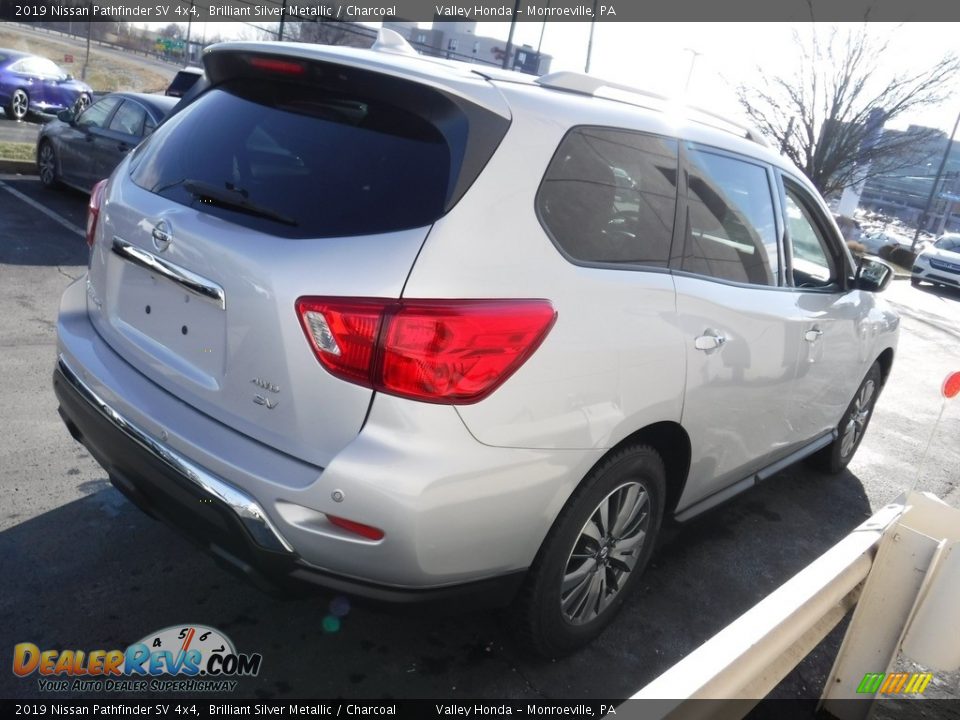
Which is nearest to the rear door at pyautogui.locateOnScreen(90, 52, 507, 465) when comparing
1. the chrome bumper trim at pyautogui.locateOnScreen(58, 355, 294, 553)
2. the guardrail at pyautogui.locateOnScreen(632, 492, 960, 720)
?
the chrome bumper trim at pyautogui.locateOnScreen(58, 355, 294, 553)

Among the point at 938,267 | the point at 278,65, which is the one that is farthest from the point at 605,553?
the point at 938,267

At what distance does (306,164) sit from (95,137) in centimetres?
850

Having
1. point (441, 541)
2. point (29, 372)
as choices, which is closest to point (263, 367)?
point (441, 541)

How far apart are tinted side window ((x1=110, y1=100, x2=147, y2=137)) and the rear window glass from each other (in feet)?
25.0

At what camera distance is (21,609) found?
2756mm

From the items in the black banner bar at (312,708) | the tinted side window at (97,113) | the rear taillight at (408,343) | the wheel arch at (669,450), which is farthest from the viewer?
the tinted side window at (97,113)

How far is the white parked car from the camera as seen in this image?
21975mm

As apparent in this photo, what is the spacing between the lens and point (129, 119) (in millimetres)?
9758

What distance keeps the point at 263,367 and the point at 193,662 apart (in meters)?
1.08

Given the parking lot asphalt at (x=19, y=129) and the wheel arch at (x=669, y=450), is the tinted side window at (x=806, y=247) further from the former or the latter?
the parking lot asphalt at (x=19, y=129)

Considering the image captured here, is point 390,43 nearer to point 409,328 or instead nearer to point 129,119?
point 409,328

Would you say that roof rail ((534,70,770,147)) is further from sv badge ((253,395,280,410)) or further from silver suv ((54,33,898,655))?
sv badge ((253,395,280,410))

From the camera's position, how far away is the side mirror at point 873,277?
4.40m

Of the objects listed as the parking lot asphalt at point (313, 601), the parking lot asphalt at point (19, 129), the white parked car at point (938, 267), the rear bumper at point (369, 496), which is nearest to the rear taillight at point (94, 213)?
the rear bumper at point (369, 496)
